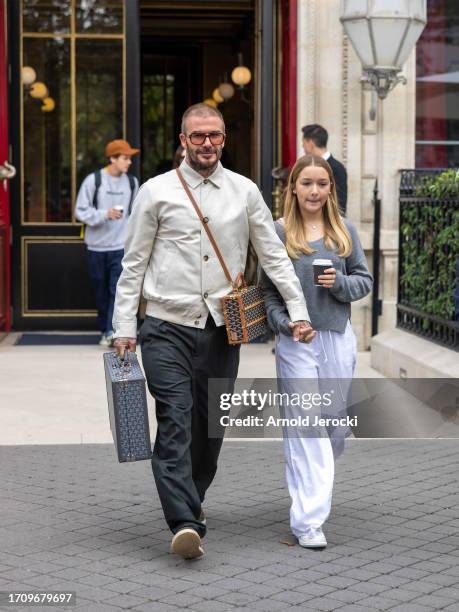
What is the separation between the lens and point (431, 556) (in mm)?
5520

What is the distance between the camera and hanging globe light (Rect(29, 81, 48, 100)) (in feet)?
42.7

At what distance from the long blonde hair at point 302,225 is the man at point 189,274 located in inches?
5.3

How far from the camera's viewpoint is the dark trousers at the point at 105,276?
12.3 metres

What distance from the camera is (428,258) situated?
397 inches

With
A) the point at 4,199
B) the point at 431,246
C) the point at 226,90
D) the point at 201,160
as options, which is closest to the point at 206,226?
the point at 201,160

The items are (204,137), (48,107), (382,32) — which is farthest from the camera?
(48,107)

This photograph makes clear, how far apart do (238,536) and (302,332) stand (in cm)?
100

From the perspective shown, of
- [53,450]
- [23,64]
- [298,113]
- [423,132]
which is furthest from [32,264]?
[53,450]

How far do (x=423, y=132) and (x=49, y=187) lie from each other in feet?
12.3

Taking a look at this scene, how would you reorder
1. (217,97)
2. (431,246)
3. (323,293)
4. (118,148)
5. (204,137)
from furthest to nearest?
(217,97), (118,148), (431,246), (323,293), (204,137)

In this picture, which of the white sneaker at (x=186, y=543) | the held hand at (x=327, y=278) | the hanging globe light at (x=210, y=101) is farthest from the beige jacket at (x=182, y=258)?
the hanging globe light at (x=210, y=101)

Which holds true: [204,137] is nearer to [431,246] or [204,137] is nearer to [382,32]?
[431,246]

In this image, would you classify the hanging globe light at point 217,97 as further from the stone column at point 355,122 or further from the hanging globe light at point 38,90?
the stone column at point 355,122

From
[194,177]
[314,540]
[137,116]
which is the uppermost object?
[137,116]
